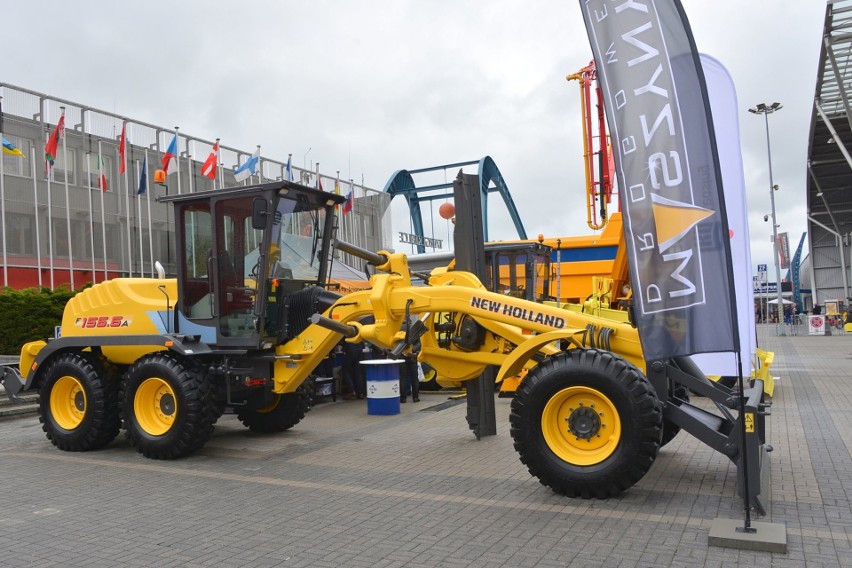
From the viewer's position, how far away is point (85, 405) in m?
9.04

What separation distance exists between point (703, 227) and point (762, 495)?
2.27 metres

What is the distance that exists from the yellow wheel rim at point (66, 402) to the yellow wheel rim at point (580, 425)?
6210 mm

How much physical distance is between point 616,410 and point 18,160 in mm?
21741

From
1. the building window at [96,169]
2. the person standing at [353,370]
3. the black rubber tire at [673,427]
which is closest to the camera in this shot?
the black rubber tire at [673,427]

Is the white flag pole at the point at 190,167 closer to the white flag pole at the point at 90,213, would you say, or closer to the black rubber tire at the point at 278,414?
the white flag pole at the point at 90,213

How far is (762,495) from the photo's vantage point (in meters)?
5.78

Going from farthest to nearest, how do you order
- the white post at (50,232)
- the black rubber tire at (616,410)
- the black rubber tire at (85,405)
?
1. the white post at (50,232)
2. the black rubber tire at (85,405)
3. the black rubber tire at (616,410)

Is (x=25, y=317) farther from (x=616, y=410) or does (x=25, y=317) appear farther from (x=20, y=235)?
(x=616, y=410)

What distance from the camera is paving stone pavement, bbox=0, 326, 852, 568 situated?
16.1 ft

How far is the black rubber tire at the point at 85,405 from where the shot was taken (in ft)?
29.2

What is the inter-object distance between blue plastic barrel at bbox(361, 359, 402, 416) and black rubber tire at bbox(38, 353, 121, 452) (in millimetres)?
3881

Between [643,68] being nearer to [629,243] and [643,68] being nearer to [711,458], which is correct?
[629,243]

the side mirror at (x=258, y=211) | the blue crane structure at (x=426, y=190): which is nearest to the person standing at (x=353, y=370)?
the side mirror at (x=258, y=211)

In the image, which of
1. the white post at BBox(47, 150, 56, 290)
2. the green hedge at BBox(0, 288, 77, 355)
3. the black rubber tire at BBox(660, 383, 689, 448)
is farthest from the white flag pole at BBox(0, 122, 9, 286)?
the black rubber tire at BBox(660, 383, 689, 448)
